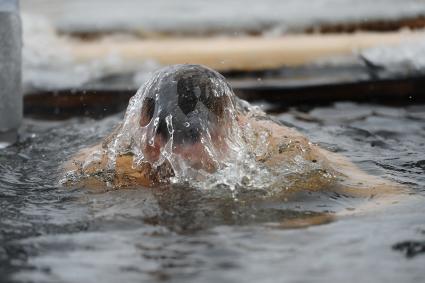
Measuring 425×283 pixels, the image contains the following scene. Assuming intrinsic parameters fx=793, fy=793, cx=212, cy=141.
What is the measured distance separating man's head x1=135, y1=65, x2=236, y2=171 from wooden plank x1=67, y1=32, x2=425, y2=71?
2226 mm

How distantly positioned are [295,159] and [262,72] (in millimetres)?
2099

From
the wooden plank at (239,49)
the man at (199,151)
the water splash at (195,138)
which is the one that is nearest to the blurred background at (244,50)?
the wooden plank at (239,49)

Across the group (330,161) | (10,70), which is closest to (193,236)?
(330,161)

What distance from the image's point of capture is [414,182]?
3570mm

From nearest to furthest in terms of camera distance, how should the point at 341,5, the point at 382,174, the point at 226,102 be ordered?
the point at 226,102
the point at 382,174
the point at 341,5

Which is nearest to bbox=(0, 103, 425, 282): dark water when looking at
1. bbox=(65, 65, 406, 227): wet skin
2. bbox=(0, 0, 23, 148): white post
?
bbox=(65, 65, 406, 227): wet skin

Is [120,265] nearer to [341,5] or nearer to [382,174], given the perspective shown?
[382,174]

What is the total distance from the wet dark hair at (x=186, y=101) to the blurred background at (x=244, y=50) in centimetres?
199

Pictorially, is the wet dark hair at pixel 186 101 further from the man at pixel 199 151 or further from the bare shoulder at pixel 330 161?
the bare shoulder at pixel 330 161

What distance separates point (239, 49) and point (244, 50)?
41mm

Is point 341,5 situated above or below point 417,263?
above

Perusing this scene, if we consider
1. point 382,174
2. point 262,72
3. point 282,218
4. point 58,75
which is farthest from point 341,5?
point 282,218

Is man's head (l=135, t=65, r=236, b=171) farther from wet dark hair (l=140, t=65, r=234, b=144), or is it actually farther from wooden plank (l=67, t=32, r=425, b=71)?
wooden plank (l=67, t=32, r=425, b=71)

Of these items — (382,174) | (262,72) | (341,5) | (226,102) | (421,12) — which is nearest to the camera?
(226,102)
